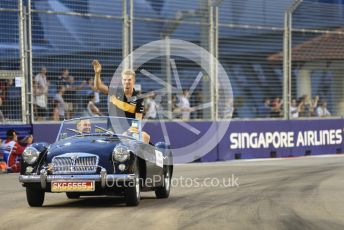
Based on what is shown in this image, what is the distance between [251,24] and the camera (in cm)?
2253

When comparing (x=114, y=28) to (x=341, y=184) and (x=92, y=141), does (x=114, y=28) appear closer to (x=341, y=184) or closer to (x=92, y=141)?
(x=341, y=184)

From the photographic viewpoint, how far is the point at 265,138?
22.9 m

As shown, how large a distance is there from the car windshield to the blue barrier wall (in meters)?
9.17

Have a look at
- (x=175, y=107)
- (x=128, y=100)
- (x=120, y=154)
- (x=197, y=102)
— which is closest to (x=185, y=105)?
(x=175, y=107)

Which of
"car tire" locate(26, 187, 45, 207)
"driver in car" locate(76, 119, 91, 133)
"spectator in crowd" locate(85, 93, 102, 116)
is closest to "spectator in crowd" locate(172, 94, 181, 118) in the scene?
"spectator in crowd" locate(85, 93, 102, 116)

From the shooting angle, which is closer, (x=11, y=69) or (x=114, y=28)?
(x=11, y=69)

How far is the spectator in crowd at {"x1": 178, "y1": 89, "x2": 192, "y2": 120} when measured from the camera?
803 inches

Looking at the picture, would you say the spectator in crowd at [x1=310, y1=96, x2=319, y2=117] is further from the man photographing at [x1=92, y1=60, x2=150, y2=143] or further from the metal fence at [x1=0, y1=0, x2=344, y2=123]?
the man photographing at [x1=92, y1=60, x2=150, y2=143]

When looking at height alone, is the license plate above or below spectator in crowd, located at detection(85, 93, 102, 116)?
below

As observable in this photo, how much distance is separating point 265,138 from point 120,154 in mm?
13822

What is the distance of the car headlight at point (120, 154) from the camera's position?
9492 millimetres

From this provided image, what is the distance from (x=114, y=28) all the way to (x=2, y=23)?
319cm

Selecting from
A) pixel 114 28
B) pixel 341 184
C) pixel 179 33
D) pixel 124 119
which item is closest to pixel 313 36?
pixel 179 33

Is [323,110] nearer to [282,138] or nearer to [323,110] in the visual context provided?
[323,110]
